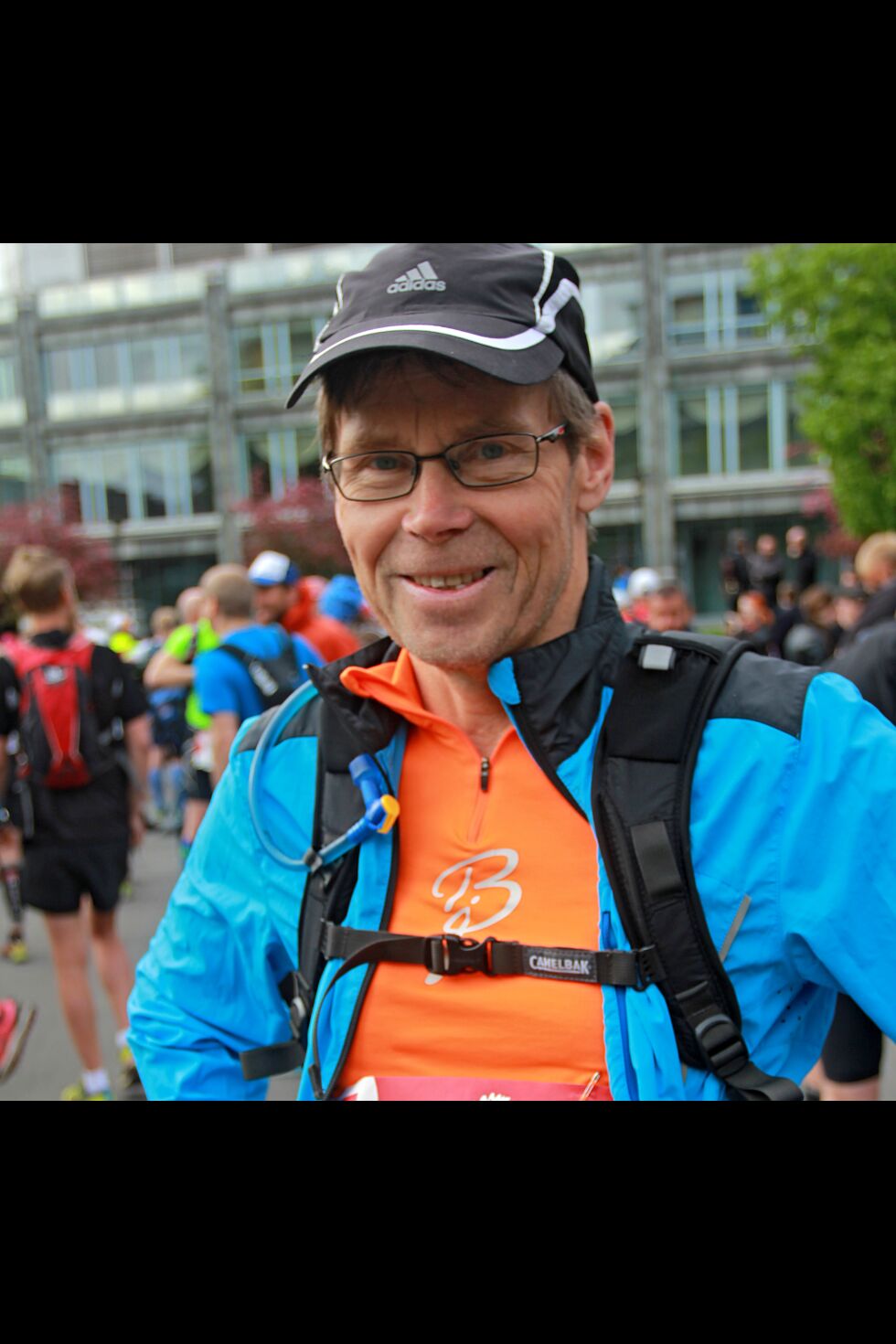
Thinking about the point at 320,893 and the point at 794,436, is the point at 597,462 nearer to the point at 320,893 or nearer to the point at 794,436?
the point at 320,893

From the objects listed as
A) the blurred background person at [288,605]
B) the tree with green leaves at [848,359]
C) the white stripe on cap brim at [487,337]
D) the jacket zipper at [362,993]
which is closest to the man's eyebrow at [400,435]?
the white stripe on cap brim at [487,337]

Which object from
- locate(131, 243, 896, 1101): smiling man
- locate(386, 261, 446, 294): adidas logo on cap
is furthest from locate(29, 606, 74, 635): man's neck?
locate(386, 261, 446, 294): adidas logo on cap

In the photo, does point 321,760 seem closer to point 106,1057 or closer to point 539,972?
point 539,972

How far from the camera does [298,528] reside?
3109 centimetres

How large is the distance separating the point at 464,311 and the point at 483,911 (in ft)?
2.55

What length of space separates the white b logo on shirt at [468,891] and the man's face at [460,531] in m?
0.27

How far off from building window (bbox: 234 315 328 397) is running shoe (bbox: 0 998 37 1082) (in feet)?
98.3

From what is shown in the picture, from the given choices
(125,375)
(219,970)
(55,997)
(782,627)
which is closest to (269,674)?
(55,997)

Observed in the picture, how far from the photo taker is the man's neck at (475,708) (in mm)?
1583

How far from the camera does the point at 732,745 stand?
136cm

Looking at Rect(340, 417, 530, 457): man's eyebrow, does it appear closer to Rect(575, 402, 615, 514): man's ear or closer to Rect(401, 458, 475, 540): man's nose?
Rect(401, 458, 475, 540): man's nose

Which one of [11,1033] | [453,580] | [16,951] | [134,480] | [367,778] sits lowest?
[16,951]

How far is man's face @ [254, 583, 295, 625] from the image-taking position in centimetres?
592
